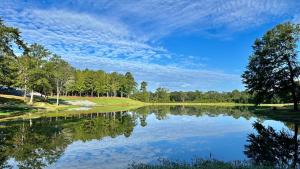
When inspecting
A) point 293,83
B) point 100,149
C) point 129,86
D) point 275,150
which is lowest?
point 100,149

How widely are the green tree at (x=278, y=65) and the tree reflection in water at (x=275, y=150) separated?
32883 mm

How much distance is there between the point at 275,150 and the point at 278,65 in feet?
142

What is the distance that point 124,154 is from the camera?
21.9 meters

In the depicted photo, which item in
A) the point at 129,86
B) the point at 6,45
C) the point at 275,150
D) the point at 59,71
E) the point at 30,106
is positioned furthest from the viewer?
the point at 129,86

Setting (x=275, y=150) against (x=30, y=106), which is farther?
(x=30, y=106)

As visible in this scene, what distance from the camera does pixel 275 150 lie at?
2269 centimetres

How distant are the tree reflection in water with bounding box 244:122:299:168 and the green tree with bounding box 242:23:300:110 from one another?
1295 inches

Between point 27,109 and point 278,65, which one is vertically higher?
point 278,65

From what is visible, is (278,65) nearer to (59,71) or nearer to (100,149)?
(100,149)

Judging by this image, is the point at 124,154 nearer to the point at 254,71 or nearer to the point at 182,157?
the point at 182,157

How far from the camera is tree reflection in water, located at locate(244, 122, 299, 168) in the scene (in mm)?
18297

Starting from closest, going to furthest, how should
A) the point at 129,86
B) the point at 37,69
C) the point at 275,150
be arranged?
the point at 275,150 < the point at 37,69 < the point at 129,86

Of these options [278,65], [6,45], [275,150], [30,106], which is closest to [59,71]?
[30,106]

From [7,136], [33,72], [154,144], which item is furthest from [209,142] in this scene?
[33,72]
